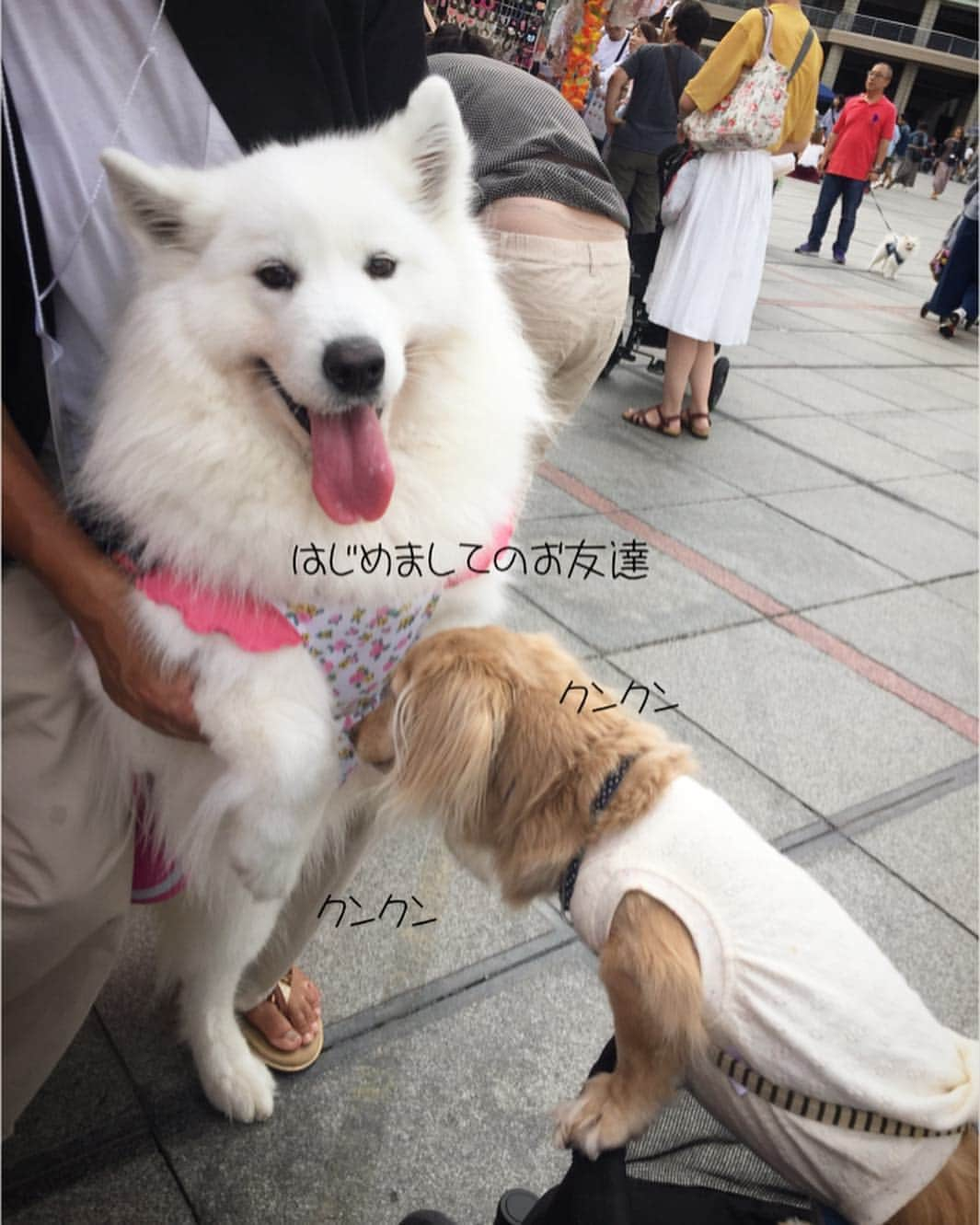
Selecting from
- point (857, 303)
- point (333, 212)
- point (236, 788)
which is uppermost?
point (333, 212)

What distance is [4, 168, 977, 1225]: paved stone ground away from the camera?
70.1 inches

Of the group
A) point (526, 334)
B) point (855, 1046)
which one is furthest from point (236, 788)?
point (526, 334)

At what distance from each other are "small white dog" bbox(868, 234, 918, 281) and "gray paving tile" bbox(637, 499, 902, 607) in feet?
33.2

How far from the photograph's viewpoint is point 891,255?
1352 centimetres

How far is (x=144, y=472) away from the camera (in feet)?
4.31

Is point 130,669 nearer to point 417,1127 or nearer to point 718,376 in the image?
point 417,1127

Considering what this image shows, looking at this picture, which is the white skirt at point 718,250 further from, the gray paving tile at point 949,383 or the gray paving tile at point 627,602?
the gray paving tile at point 949,383

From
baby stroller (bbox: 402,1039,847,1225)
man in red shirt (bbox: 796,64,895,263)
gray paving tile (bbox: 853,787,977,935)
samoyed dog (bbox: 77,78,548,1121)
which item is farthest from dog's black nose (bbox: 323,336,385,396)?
man in red shirt (bbox: 796,64,895,263)

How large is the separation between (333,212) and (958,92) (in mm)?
46212

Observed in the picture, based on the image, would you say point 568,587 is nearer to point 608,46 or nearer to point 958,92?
point 608,46

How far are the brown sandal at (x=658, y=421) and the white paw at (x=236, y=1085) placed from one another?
186 inches

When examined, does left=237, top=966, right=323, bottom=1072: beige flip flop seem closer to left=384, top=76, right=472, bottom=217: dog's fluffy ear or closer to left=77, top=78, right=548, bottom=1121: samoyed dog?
left=77, top=78, right=548, bottom=1121: samoyed dog

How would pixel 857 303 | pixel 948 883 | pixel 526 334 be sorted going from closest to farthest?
pixel 526 334
pixel 948 883
pixel 857 303

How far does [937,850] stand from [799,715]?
64cm
